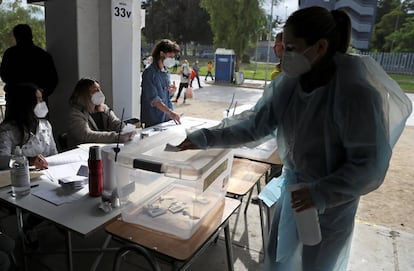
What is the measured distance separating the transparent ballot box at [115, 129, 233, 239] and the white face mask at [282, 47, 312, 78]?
1.35 feet

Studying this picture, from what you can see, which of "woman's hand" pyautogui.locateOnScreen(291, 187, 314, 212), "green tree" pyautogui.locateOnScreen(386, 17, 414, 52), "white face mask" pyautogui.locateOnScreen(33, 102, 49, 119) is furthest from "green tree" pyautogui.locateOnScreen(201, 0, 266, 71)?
"woman's hand" pyautogui.locateOnScreen(291, 187, 314, 212)

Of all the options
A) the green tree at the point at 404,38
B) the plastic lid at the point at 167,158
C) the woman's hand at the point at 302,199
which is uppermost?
the green tree at the point at 404,38

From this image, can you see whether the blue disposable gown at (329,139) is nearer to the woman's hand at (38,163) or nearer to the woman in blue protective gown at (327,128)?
the woman in blue protective gown at (327,128)

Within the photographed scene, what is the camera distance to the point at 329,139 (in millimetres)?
1034

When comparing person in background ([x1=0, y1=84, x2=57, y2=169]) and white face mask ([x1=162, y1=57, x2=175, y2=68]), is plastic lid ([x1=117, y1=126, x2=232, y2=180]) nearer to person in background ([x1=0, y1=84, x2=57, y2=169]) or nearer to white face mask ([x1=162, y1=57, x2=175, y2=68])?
person in background ([x1=0, y1=84, x2=57, y2=169])

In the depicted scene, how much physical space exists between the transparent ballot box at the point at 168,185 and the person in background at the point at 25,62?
6.71 ft

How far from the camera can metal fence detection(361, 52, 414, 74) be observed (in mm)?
17344

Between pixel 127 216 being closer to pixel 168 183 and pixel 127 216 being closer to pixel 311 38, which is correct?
pixel 168 183

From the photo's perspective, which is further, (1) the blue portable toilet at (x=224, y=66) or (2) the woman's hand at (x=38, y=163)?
(1) the blue portable toilet at (x=224, y=66)

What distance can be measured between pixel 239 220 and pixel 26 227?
1497mm

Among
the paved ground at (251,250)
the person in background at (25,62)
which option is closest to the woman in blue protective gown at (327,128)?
the paved ground at (251,250)

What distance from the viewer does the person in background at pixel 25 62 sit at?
2.84 meters

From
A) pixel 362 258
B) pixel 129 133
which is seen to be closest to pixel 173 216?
pixel 129 133

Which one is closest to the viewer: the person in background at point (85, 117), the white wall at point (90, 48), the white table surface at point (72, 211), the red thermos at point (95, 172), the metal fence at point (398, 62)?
the white table surface at point (72, 211)
